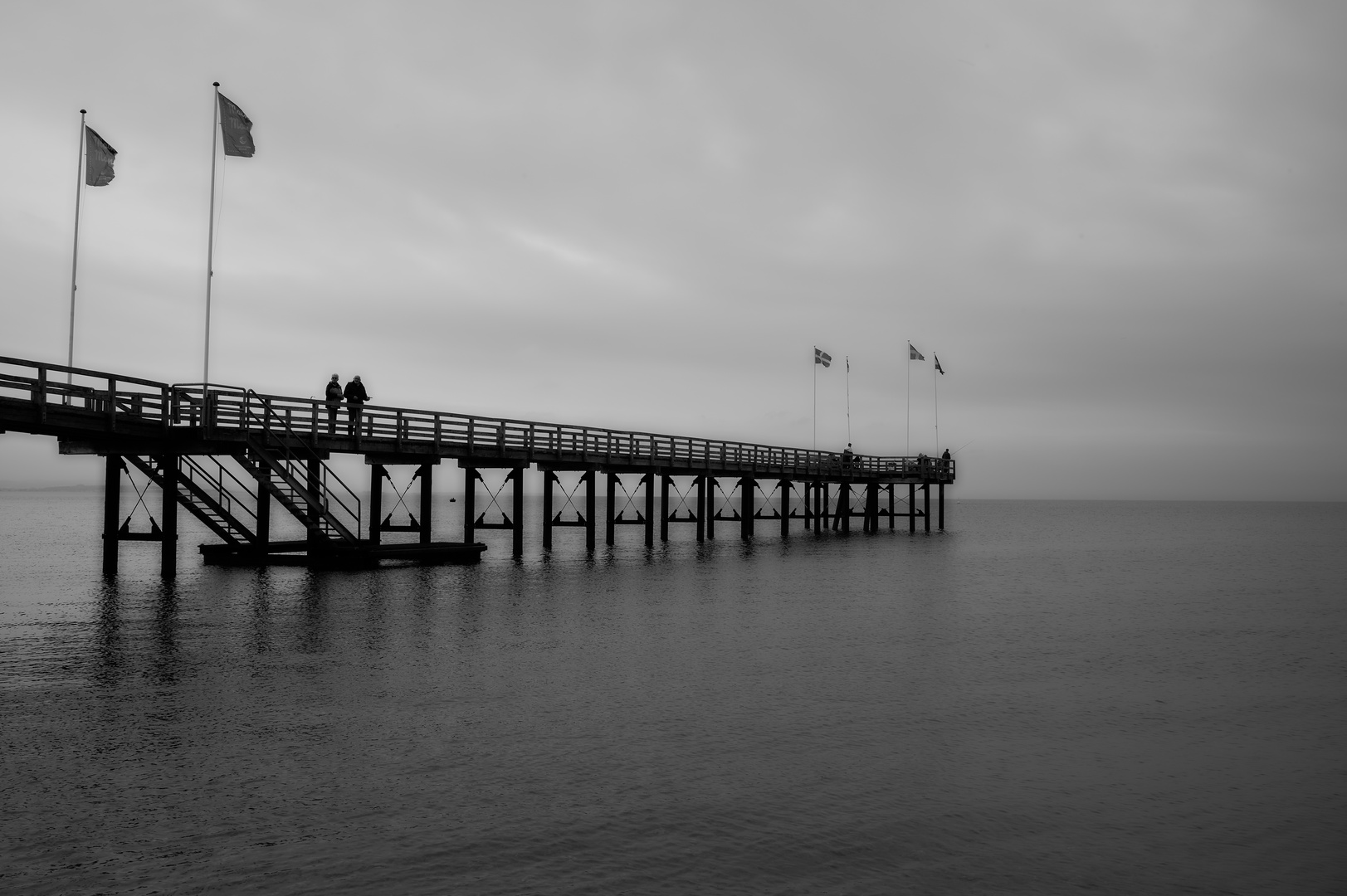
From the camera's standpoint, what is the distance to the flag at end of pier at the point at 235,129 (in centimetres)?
2811

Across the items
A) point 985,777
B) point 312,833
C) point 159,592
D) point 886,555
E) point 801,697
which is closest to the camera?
point 312,833

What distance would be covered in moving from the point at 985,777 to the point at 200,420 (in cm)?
2190

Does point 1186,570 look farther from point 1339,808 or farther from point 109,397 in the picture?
point 109,397

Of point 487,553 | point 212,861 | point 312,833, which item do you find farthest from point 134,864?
point 487,553

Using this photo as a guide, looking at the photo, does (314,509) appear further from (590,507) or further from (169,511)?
(590,507)

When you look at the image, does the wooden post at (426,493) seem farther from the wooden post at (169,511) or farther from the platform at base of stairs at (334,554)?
the wooden post at (169,511)

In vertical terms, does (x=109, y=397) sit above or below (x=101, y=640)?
above

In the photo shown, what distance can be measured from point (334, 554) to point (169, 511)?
14.5 feet

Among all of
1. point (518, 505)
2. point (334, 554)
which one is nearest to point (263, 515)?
point (334, 554)

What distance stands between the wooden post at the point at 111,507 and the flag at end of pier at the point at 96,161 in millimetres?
7061

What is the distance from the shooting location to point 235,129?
28297 mm

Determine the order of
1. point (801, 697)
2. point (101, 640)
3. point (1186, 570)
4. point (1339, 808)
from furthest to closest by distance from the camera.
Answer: point (1186, 570)
point (101, 640)
point (801, 697)
point (1339, 808)

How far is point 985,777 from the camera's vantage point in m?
11.1

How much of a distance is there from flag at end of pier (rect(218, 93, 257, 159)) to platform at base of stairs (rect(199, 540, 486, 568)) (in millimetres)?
11138
